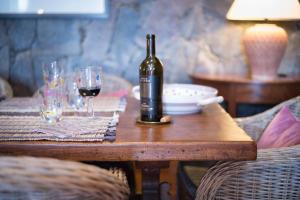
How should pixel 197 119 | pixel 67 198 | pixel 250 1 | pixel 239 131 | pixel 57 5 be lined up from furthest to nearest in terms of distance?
Result: pixel 57 5, pixel 250 1, pixel 197 119, pixel 239 131, pixel 67 198

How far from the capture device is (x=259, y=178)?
4.19ft

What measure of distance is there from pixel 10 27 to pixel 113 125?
1795mm

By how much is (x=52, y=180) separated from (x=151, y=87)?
0.65 m

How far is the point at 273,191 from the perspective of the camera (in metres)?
1.29

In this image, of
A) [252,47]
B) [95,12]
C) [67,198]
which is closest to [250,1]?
[252,47]

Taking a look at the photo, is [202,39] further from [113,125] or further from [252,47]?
[113,125]

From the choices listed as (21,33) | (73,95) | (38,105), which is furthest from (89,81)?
(21,33)

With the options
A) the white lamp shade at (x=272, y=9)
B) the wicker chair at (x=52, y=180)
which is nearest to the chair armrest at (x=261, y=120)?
the white lamp shade at (x=272, y=9)

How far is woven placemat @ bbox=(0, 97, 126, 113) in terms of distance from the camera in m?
1.61

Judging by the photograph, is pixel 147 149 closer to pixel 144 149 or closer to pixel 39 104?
pixel 144 149

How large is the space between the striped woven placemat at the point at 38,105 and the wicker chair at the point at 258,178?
1.69ft

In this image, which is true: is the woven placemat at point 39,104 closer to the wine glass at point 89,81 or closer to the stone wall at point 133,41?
the wine glass at point 89,81

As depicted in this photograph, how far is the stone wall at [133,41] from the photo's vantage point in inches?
110

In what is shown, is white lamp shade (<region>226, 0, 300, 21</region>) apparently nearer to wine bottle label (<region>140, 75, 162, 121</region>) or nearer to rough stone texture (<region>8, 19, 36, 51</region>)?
wine bottle label (<region>140, 75, 162, 121</region>)
